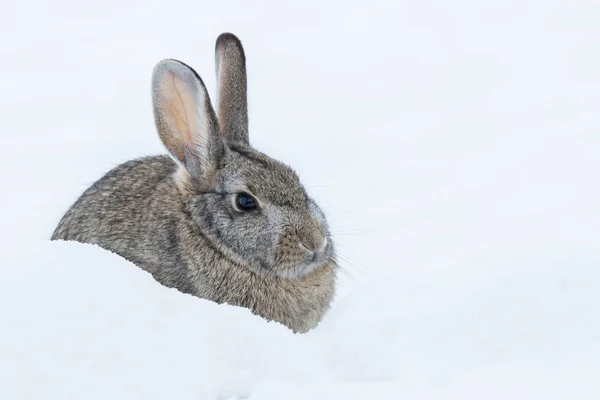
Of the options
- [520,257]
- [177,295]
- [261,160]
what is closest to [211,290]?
[261,160]

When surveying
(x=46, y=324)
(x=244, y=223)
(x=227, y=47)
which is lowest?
(x=244, y=223)

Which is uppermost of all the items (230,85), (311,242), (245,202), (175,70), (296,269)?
(175,70)

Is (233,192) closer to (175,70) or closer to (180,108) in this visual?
(180,108)

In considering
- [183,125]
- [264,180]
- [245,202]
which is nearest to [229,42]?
[183,125]

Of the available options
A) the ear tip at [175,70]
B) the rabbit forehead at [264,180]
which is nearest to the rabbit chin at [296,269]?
the rabbit forehead at [264,180]

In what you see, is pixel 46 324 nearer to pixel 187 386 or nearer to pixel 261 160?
pixel 187 386

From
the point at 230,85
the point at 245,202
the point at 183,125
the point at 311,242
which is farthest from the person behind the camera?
the point at 230,85
